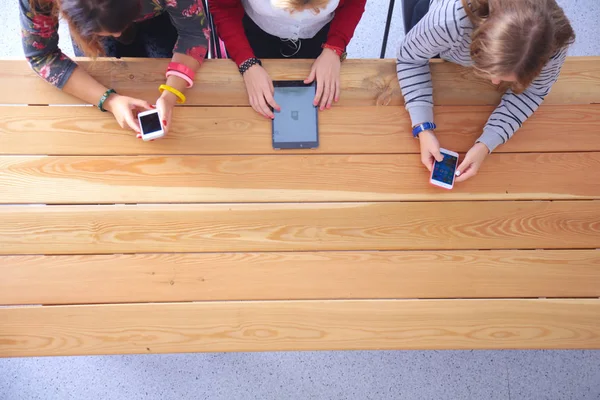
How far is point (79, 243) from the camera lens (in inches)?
48.4

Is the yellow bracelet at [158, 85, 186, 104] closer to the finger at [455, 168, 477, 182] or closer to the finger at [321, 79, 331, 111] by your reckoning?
the finger at [321, 79, 331, 111]

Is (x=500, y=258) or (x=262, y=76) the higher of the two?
(x=262, y=76)

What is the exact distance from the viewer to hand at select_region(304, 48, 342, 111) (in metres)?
1.31

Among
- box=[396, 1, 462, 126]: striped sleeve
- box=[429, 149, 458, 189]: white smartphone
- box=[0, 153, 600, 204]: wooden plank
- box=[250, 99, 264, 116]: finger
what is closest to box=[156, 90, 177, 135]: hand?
box=[0, 153, 600, 204]: wooden plank

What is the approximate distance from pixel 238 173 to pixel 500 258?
2.69 feet

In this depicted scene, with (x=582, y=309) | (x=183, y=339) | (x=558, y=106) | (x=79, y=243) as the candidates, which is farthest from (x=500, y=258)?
(x=79, y=243)

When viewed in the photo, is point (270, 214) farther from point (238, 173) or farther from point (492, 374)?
point (492, 374)

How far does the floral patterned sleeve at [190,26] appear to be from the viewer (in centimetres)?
117

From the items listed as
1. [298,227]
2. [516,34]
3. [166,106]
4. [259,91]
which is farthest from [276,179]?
[516,34]

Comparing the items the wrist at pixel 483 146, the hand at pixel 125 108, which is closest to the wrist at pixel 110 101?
the hand at pixel 125 108

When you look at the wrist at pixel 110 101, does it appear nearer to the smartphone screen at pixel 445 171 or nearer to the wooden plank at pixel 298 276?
the wooden plank at pixel 298 276

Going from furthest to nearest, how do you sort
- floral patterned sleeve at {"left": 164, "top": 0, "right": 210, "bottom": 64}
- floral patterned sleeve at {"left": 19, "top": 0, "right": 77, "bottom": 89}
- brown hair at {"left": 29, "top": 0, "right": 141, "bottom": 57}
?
floral patterned sleeve at {"left": 164, "top": 0, "right": 210, "bottom": 64}
floral patterned sleeve at {"left": 19, "top": 0, "right": 77, "bottom": 89}
brown hair at {"left": 29, "top": 0, "right": 141, "bottom": 57}

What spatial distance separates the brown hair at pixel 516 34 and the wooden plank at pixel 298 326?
25.9 inches

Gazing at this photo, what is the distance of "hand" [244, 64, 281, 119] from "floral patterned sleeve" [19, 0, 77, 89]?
1.70 ft
